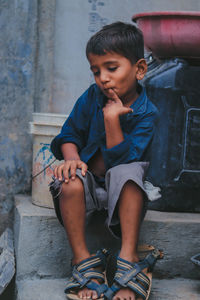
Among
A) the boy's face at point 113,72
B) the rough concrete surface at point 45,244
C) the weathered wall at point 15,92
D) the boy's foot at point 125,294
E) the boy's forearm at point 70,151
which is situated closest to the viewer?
the boy's foot at point 125,294

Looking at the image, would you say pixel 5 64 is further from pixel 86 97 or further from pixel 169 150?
pixel 169 150

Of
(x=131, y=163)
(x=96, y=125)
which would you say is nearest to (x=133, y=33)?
(x=96, y=125)

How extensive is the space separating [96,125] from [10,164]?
91cm

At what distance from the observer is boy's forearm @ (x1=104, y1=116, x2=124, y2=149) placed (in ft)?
7.00

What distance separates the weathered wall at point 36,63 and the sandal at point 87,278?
3.58 ft

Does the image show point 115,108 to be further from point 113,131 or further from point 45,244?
point 45,244

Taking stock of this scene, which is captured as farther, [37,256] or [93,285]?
[37,256]

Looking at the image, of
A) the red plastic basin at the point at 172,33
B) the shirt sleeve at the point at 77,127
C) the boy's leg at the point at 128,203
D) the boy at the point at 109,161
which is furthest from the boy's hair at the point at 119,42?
the boy's leg at the point at 128,203

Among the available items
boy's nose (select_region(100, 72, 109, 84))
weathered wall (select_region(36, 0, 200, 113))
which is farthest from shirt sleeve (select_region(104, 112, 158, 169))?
weathered wall (select_region(36, 0, 200, 113))

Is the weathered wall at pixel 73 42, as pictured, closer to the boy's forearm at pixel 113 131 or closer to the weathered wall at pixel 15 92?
the weathered wall at pixel 15 92

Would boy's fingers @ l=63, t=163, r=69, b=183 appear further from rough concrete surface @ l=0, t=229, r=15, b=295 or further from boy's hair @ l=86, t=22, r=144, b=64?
rough concrete surface @ l=0, t=229, r=15, b=295

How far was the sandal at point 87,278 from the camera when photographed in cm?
204

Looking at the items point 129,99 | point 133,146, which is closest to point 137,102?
point 129,99

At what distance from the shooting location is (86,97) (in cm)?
245
